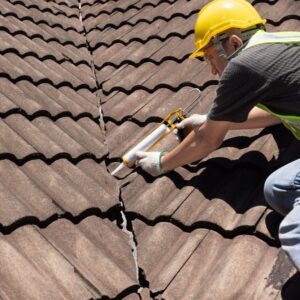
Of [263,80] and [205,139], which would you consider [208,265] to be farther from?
[263,80]

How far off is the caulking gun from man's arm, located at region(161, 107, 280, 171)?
0.28m

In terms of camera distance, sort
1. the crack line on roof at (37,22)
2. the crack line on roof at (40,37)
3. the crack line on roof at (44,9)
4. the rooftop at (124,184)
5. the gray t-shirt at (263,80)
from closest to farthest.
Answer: the rooftop at (124,184), the gray t-shirt at (263,80), the crack line on roof at (40,37), the crack line on roof at (37,22), the crack line on roof at (44,9)

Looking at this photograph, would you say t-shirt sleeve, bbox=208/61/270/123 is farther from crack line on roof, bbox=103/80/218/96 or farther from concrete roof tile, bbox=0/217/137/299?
crack line on roof, bbox=103/80/218/96

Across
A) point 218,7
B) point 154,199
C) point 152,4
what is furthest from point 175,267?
point 152,4

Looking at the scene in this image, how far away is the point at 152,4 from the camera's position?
4906 millimetres

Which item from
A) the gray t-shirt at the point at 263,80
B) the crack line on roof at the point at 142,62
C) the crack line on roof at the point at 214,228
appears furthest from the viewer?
the crack line on roof at the point at 142,62

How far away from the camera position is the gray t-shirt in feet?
7.44

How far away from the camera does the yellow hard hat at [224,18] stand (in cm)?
262

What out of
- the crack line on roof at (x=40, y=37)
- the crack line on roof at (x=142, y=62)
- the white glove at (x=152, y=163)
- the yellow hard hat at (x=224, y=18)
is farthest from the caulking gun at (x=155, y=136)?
the crack line on roof at (x=40, y=37)

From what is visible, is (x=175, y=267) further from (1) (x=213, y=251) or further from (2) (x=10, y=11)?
(2) (x=10, y=11)

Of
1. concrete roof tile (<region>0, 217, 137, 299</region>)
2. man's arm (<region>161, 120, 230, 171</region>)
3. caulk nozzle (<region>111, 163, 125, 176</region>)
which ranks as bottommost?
caulk nozzle (<region>111, 163, 125, 176</region>)

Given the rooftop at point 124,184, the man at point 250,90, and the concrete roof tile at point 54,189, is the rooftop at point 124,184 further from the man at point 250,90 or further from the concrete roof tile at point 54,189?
the man at point 250,90

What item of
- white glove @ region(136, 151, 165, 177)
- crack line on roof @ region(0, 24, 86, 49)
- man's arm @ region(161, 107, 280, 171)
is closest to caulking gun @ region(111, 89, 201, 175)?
white glove @ region(136, 151, 165, 177)

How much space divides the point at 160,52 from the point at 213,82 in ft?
2.59
